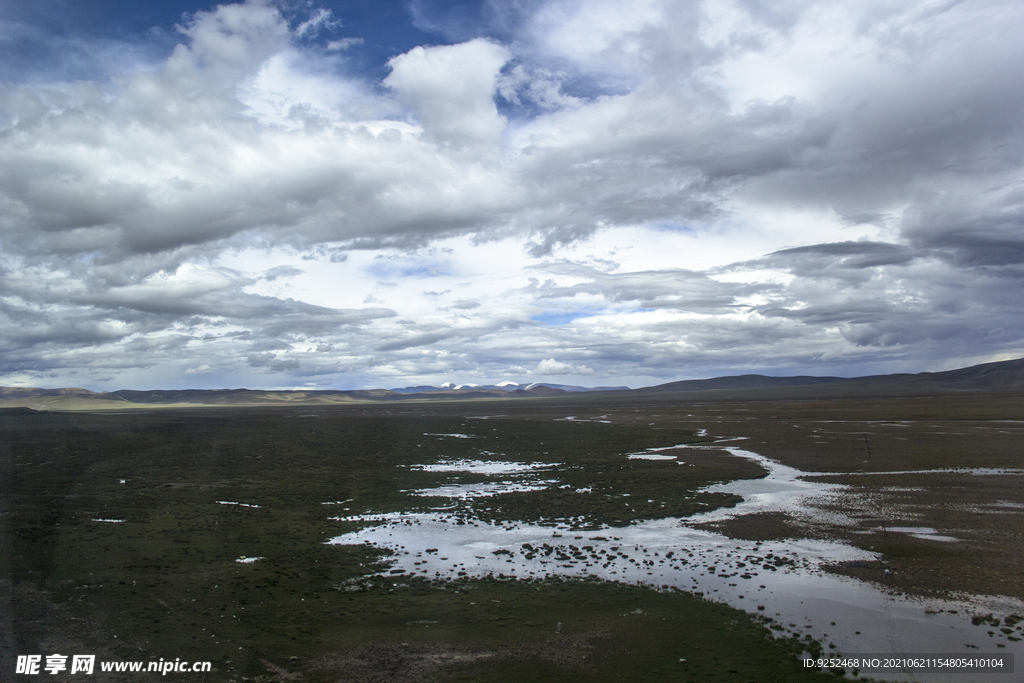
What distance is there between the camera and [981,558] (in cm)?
1770

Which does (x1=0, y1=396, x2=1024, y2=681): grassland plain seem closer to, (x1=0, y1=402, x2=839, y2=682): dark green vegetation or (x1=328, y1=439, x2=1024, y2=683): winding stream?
(x1=0, y1=402, x2=839, y2=682): dark green vegetation

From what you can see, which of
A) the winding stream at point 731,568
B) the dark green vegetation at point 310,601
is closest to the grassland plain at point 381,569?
the dark green vegetation at point 310,601

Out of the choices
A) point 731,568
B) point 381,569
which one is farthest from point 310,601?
point 731,568

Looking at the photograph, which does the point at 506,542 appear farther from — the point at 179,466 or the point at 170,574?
the point at 179,466

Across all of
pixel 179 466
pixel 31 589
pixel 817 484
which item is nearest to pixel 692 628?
pixel 31 589

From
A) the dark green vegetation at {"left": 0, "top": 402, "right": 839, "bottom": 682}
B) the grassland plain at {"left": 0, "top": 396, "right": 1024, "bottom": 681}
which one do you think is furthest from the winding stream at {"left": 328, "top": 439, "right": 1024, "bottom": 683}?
the dark green vegetation at {"left": 0, "top": 402, "right": 839, "bottom": 682}

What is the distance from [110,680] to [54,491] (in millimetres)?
24870

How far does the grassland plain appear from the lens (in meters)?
12.0

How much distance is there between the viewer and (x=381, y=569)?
17891mm

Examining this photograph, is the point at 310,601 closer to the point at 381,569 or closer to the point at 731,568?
the point at 381,569

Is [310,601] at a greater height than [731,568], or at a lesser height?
greater

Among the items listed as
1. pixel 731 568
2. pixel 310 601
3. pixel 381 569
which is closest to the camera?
pixel 310 601

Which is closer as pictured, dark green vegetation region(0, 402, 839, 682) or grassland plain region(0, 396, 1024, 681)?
dark green vegetation region(0, 402, 839, 682)

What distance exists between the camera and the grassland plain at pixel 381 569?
12.0m
